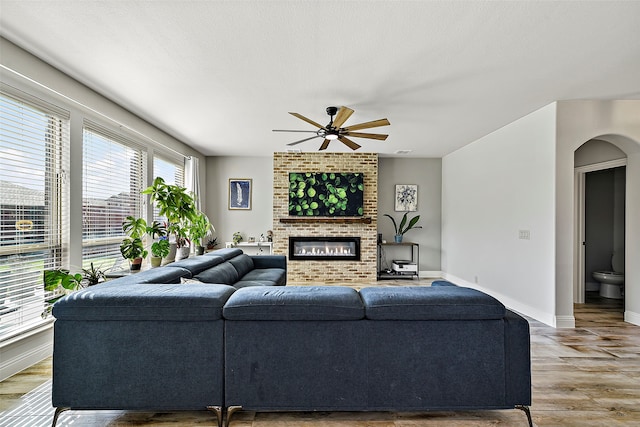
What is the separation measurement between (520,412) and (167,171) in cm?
521

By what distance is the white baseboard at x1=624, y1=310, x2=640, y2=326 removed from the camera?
3486 mm

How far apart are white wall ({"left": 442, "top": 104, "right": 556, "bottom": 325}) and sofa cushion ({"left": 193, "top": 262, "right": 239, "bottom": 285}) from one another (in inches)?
143

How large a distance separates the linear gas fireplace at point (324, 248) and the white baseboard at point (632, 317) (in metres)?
3.76

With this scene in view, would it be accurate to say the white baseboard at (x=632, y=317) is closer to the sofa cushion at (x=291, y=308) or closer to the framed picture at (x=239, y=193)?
the sofa cushion at (x=291, y=308)

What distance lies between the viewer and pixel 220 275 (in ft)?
10.8

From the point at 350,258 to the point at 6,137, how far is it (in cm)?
498

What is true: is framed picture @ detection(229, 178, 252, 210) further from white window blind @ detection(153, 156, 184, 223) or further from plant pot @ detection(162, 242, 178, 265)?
plant pot @ detection(162, 242, 178, 265)

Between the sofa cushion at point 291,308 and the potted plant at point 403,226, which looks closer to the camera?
the sofa cushion at point 291,308

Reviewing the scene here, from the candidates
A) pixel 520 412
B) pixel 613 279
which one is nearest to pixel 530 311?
pixel 613 279

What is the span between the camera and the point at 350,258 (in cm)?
600

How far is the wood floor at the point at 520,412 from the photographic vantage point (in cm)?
177

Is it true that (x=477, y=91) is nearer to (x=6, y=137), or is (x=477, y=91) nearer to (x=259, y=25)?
(x=259, y=25)

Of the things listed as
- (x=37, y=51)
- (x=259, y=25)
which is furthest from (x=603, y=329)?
(x=37, y=51)

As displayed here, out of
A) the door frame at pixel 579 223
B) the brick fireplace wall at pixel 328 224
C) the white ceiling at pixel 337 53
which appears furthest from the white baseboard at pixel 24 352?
the door frame at pixel 579 223
